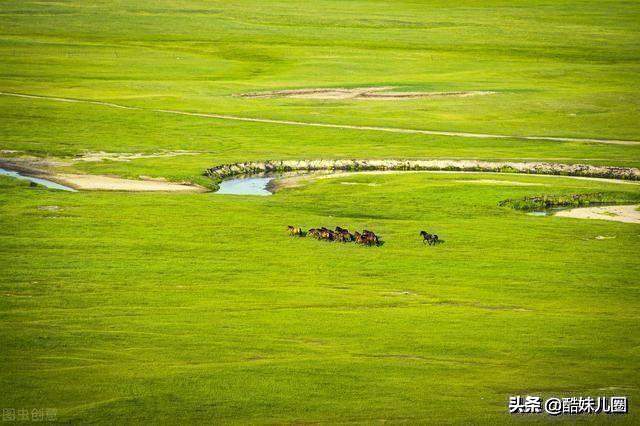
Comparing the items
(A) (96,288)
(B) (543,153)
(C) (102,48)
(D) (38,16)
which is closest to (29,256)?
(A) (96,288)

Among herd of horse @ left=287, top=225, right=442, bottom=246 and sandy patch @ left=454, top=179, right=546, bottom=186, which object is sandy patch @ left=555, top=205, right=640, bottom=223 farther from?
herd of horse @ left=287, top=225, right=442, bottom=246

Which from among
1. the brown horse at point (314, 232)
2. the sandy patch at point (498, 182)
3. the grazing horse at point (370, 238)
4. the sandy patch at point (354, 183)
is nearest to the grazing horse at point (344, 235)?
the grazing horse at point (370, 238)

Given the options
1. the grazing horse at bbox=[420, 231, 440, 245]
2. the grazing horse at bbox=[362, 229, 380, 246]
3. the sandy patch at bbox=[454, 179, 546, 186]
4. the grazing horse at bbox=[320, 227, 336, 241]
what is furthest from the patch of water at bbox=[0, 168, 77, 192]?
the sandy patch at bbox=[454, 179, 546, 186]

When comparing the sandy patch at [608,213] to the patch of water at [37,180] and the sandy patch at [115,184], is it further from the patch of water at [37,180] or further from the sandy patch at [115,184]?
the patch of water at [37,180]

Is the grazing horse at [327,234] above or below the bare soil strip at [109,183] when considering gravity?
below

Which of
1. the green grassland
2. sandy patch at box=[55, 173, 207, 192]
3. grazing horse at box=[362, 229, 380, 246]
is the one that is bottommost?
the green grassland

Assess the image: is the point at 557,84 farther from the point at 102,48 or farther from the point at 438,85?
the point at 102,48

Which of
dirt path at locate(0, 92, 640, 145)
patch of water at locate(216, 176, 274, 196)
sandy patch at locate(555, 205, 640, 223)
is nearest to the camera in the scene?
sandy patch at locate(555, 205, 640, 223)

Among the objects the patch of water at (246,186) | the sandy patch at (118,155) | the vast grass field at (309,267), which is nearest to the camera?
the vast grass field at (309,267)
